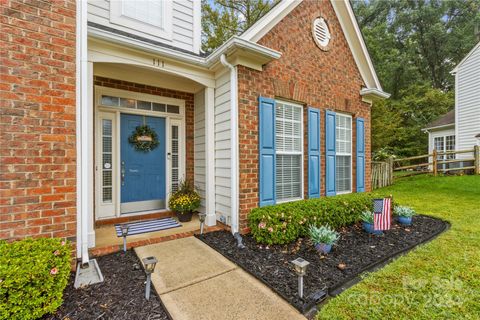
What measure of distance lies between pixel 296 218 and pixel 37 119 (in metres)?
3.83

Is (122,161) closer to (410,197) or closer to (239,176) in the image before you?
(239,176)

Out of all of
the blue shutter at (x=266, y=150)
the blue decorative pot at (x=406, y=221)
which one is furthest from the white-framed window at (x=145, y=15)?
the blue decorative pot at (x=406, y=221)

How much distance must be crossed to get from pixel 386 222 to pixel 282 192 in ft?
6.62

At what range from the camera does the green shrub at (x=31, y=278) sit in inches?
72.7

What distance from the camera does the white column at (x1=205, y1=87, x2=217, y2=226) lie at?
15.2 ft

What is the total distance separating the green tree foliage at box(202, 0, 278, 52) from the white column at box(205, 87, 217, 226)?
30.1 ft

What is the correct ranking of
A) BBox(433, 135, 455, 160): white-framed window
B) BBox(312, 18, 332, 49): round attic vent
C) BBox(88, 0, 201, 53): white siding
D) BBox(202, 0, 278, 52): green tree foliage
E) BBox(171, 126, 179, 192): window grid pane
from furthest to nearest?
BBox(433, 135, 455, 160): white-framed window < BBox(202, 0, 278, 52): green tree foliage < BBox(312, 18, 332, 49): round attic vent < BBox(171, 126, 179, 192): window grid pane < BBox(88, 0, 201, 53): white siding

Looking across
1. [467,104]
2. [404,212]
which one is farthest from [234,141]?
[467,104]

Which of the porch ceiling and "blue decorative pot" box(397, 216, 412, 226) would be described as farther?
"blue decorative pot" box(397, 216, 412, 226)

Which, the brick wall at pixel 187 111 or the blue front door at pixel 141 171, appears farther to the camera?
the brick wall at pixel 187 111

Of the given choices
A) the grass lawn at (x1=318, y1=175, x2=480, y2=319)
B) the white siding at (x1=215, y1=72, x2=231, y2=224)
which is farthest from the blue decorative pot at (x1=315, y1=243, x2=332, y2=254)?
the white siding at (x1=215, y1=72, x2=231, y2=224)

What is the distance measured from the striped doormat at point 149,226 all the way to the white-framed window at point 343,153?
13.6 ft

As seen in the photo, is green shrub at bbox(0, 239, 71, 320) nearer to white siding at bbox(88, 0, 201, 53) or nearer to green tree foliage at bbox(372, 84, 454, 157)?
white siding at bbox(88, 0, 201, 53)

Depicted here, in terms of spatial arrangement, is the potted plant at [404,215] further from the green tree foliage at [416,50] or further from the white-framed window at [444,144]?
the green tree foliage at [416,50]
